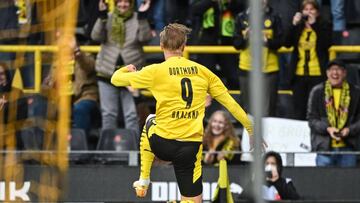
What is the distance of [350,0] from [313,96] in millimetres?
2048

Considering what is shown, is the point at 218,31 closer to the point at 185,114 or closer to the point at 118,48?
the point at 118,48

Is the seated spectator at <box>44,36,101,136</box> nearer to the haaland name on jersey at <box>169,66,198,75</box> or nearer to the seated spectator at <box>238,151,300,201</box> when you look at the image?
the seated spectator at <box>238,151,300,201</box>

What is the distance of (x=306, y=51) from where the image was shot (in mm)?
13414

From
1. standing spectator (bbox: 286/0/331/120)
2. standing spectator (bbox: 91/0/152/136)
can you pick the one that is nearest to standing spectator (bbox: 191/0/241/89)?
standing spectator (bbox: 91/0/152/136)

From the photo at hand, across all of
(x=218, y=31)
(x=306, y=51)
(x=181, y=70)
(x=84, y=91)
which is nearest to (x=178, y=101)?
(x=181, y=70)

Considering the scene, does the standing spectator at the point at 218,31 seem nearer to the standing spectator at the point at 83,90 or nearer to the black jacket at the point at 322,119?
the standing spectator at the point at 83,90

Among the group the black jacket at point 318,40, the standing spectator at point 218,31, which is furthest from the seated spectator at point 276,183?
the standing spectator at point 218,31

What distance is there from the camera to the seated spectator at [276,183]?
12141mm

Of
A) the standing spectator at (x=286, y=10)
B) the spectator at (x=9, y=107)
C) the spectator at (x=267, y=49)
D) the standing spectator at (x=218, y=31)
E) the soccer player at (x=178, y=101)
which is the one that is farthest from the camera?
the standing spectator at (x=218, y=31)

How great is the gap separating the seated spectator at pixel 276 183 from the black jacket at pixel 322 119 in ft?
2.28

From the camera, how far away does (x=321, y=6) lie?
47.4 ft

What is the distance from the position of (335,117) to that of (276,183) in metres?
1.07

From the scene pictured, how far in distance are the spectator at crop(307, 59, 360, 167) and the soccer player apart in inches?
137

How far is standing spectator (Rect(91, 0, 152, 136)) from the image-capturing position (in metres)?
13.2
